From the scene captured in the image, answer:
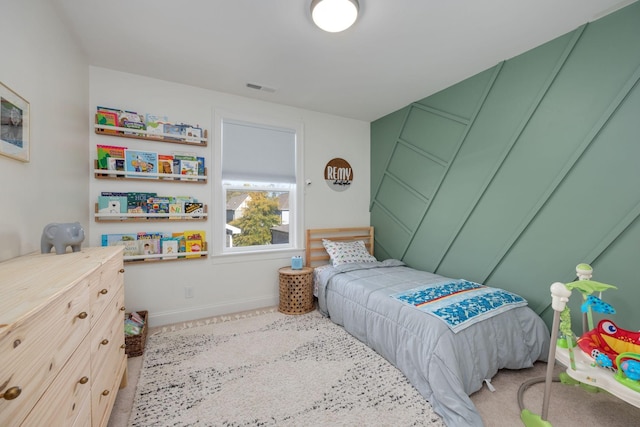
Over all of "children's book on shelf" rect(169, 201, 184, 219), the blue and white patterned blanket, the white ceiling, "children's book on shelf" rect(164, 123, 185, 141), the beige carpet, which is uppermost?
the white ceiling

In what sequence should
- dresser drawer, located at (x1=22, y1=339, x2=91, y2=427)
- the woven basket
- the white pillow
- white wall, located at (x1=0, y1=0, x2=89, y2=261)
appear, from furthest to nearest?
the white pillow → the woven basket → white wall, located at (x1=0, y1=0, x2=89, y2=261) → dresser drawer, located at (x1=22, y1=339, x2=91, y2=427)

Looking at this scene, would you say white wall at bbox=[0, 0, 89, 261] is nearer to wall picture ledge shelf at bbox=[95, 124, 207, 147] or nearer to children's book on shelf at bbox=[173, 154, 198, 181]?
wall picture ledge shelf at bbox=[95, 124, 207, 147]

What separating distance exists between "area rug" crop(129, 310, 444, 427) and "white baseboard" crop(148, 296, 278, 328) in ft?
0.57

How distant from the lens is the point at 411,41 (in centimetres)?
205

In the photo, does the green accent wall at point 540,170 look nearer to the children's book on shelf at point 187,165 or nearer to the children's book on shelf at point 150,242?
the children's book on shelf at point 187,165

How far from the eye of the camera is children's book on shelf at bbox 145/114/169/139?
2570 millimetres

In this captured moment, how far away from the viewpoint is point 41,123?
1519mm

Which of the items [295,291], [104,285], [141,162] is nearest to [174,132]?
[141,162]

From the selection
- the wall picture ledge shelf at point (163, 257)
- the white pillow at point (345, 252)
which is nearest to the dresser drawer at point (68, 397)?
the wall picture ledge shelf at point (163, 257)

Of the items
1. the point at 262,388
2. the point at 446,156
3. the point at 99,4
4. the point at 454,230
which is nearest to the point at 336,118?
the point at 446,156

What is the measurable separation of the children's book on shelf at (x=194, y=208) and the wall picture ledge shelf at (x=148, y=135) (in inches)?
24.7

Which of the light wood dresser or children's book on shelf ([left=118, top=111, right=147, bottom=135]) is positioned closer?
the light wood dresser

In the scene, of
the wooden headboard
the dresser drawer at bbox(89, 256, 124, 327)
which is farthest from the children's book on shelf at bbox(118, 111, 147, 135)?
the wooden headboard

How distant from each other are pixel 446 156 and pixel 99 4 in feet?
10.2
